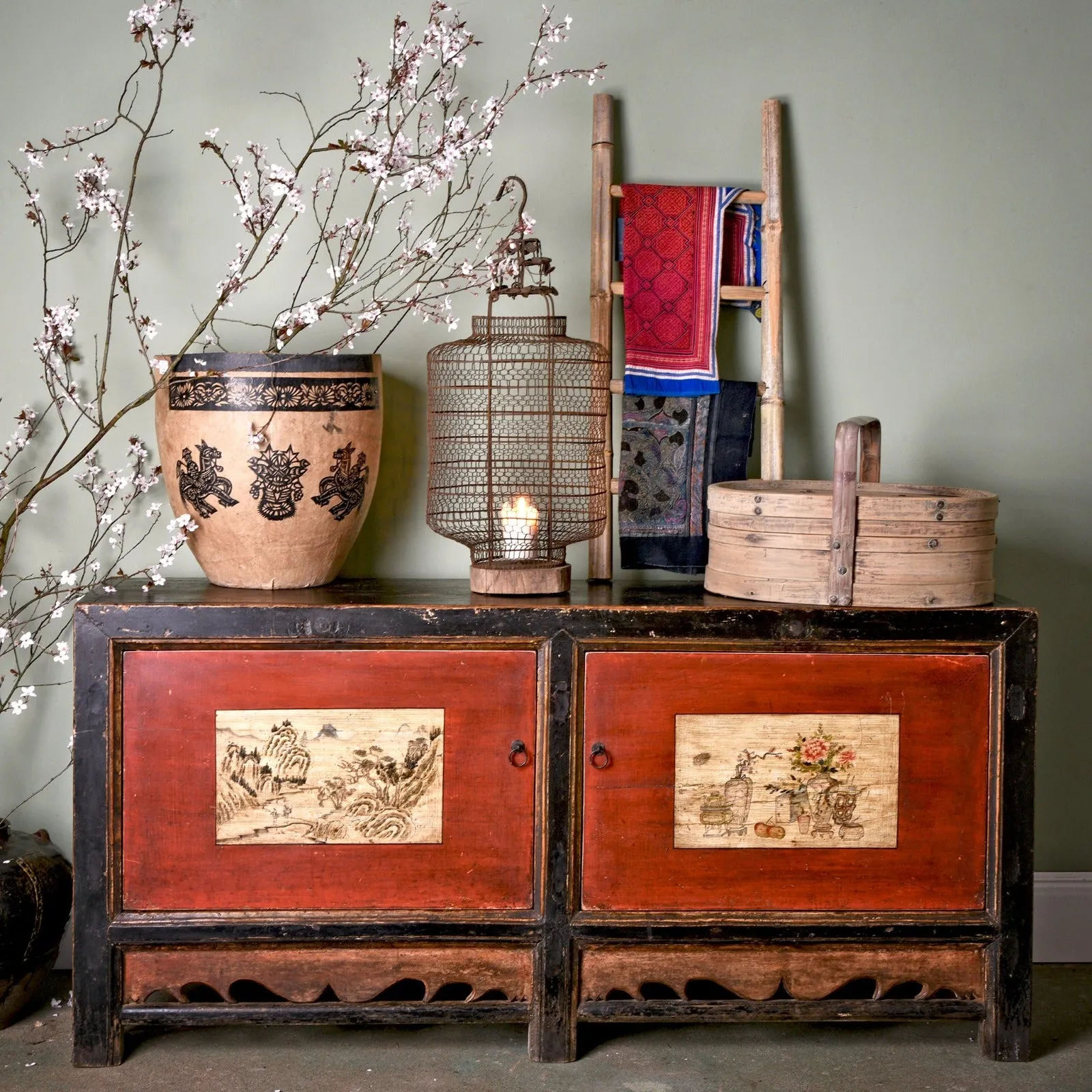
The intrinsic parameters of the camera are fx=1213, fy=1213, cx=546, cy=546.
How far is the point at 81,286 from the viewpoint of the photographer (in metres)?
2.75

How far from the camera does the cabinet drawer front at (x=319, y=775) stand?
2318 millimetres

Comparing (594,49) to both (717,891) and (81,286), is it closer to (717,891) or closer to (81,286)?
(81,286)

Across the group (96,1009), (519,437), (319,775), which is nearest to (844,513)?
(519,437)

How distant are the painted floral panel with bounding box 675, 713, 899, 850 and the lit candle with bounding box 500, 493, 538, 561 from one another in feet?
1.66

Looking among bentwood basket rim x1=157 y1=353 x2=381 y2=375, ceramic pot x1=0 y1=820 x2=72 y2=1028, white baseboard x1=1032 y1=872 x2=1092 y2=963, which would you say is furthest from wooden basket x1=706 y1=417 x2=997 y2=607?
ceramic pot x1=0 y1=820 x2=72 y2=1028

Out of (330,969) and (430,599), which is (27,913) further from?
(430,599)

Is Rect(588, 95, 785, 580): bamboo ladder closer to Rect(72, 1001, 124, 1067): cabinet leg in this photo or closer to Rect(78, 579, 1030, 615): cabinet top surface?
Rect(78, 579, 1030, 615): cabinet top surface

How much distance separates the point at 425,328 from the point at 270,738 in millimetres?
1029

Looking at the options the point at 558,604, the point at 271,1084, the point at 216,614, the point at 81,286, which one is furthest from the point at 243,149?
the point at 271,1084

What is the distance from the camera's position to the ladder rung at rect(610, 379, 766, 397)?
2744 millimetres

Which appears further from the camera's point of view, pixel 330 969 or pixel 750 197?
pixel 750 197

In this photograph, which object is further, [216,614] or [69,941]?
[69,941]

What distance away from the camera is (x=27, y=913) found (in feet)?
8.16

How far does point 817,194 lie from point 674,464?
28.4 inches
